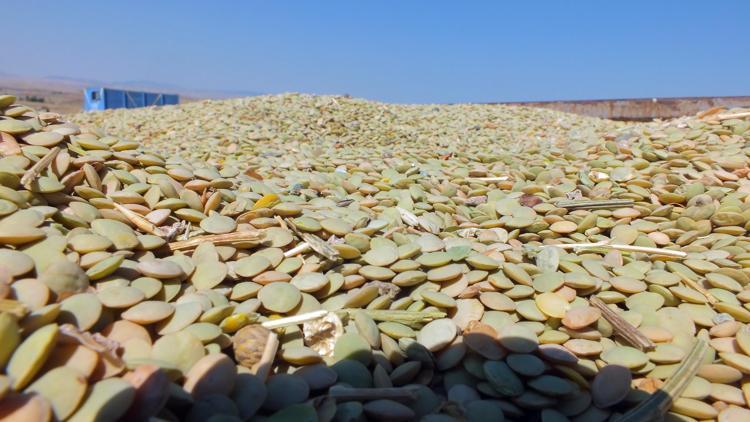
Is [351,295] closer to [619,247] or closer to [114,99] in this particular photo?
[619,247]

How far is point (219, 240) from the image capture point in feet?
5.05

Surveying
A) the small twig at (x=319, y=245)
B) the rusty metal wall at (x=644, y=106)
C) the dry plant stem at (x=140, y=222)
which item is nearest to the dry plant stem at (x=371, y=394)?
the small twig at (x=319, y=245)

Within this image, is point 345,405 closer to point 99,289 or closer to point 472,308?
point 472,308

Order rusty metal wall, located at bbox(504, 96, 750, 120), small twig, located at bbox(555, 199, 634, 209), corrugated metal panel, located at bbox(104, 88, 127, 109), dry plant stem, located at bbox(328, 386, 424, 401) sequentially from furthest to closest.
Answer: corrugated metal panel, located at bbox(104, 88, 127, 109) → rusty metal wall, located at bbox(504, 96, 750, 120) → small twig, located at bbox(555, 199, 634, 209) → dry plant stem, located at bbox(328, 386, 424, 401)

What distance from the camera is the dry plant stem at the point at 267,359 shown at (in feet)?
3.70

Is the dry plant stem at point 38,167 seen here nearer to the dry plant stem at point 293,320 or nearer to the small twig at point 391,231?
the dry plant stem at point 293,320

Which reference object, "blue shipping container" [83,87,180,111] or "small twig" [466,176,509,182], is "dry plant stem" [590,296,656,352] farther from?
"blue shipping container" [83,87,180,111]

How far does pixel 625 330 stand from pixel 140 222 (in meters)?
1.45

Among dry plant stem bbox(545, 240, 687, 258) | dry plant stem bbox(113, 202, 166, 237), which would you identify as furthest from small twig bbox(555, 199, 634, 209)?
dry plant stem bbox(113, 202, 166, 237)

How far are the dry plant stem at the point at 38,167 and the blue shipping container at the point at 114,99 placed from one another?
9.01 m

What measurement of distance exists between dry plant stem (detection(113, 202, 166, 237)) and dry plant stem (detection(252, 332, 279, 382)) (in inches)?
22.4

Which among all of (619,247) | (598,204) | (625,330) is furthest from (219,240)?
(598,204)

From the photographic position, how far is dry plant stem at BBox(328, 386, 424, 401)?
1091 mm

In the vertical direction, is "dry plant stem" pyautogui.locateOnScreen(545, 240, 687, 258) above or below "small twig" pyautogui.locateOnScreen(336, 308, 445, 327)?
above
